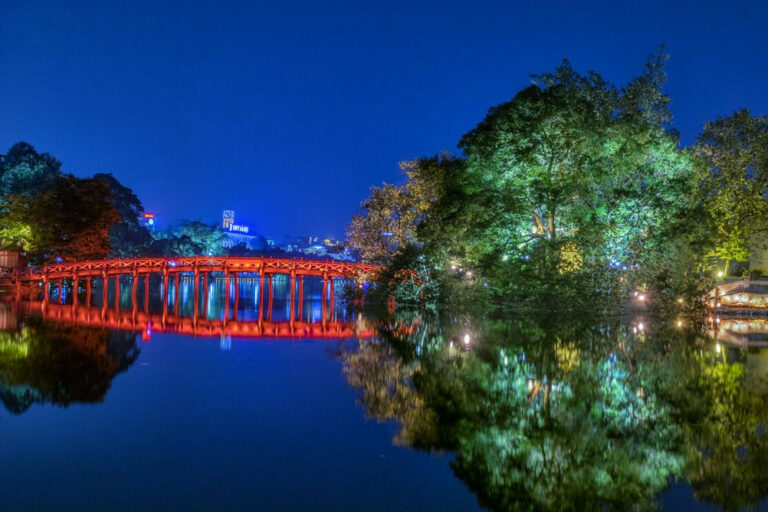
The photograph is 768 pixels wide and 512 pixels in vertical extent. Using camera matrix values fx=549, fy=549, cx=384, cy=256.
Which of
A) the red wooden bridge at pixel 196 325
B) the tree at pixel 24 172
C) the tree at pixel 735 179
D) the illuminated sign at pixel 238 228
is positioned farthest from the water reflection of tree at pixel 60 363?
the illuminated sign at pixel 238 228

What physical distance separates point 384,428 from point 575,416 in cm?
276

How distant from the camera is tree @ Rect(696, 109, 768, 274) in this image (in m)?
27.9

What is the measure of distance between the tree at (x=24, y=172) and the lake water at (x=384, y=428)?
52157 millimetres

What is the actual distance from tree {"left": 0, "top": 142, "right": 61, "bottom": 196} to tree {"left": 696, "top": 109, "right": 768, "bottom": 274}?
58.4 m

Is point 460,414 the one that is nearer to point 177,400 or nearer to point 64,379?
point 177,400

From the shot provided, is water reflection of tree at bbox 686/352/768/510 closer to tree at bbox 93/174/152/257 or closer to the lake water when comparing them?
the lake water

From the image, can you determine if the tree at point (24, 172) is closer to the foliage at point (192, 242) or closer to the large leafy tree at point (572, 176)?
the foliage at point (192, 242)

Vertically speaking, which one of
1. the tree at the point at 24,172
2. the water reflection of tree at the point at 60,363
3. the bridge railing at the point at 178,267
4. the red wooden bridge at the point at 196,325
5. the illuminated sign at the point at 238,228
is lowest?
the water reflection of tree at the point at 60,363

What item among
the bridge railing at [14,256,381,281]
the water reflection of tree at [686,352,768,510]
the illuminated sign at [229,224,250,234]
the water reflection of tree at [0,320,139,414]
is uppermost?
the illuminated sign at [229,224,250,234]

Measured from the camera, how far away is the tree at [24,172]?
57.5m

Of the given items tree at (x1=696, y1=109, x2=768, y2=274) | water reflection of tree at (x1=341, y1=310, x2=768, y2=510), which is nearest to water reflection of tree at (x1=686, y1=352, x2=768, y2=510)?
water reflection of tree at (x1=341, y1=310, x2=768, y2=510)

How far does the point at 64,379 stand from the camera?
10484mm

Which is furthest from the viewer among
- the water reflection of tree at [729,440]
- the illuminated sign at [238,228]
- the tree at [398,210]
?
the illuminated sign at [238,228]

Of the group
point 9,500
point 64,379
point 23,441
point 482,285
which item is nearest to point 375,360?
point 64,379
